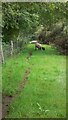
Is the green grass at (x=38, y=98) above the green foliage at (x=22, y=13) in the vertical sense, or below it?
below

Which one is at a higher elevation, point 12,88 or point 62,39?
point 12,88

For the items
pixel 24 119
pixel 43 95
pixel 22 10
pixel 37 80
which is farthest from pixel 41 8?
pixel 24 119

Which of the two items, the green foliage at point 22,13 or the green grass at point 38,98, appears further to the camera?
the green foliage at point 22,13

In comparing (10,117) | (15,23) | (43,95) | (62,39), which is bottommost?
(62,39)

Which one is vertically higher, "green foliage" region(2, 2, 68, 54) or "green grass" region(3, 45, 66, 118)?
"green foliage" region(2, 2, 68, 54)

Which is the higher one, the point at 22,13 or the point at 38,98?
the point at 22,13

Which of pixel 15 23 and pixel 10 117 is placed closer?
pixel 10 117

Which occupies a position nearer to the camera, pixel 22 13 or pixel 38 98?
pixel 38 98

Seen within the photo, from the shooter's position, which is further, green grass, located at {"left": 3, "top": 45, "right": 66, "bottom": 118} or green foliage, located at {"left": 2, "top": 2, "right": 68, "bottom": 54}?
green foliage, located at {"left": 2, "top": 2, "right": 68, "bottom": 54}

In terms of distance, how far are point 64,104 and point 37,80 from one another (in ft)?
17.8

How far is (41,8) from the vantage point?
12727 mm

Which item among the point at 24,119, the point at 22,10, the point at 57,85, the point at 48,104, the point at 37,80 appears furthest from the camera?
the point at 37,80

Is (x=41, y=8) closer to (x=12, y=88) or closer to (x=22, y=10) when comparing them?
(x=22, y=10)

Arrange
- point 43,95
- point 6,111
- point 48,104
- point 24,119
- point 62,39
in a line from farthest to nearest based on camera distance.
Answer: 1. point 62,39
2. point 43,95
3. point 48,104
4. point 6,111
5. point 24,119
